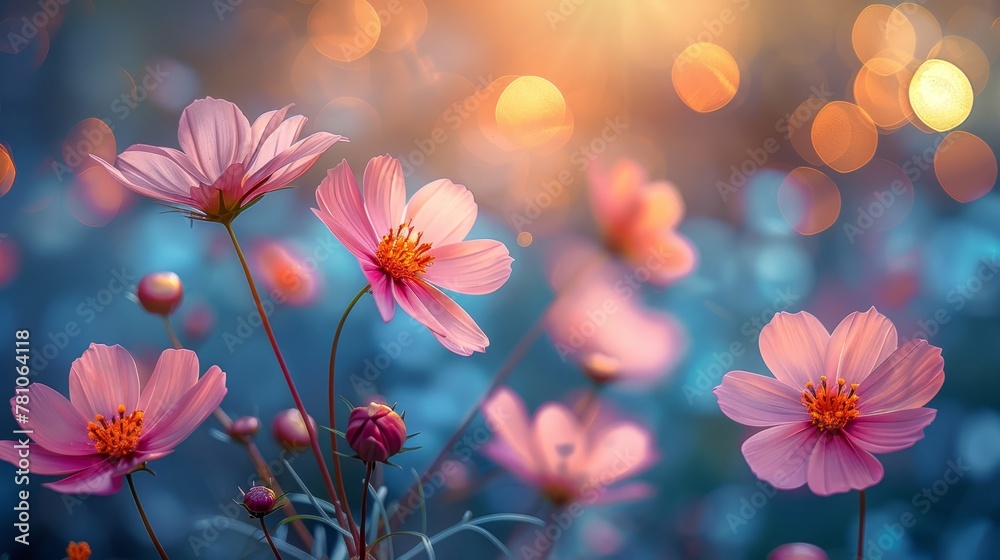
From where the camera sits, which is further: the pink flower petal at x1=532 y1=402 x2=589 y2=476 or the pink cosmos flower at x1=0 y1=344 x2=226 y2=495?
the pink flower petal at x1=532 y1=402 x2=589 y2=476

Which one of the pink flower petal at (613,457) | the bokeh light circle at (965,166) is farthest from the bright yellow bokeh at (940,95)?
the pink flower petal at (613,457)

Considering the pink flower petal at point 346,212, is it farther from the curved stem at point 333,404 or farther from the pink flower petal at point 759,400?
the pink flower petal at point 759,400

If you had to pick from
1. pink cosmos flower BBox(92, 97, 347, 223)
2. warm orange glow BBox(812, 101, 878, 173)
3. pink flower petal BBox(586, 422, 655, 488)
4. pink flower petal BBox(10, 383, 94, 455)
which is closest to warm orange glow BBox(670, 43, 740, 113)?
warm orange glow BBox(812, 101, 878, 173)

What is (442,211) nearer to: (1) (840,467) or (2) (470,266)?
(2) (470,266)

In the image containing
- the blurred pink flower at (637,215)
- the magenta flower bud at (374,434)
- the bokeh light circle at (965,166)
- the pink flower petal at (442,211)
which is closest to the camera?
the magenta flower bud at (374,434)

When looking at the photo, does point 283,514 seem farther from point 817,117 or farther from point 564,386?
point 817,117

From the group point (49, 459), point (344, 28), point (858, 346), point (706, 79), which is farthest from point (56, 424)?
point (706, 79)

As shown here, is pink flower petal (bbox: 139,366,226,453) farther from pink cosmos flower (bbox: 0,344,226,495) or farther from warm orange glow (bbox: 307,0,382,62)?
warm orange glow (bbox: 307,0,382,62)

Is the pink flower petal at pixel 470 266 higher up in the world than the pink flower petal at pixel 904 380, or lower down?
lower down
